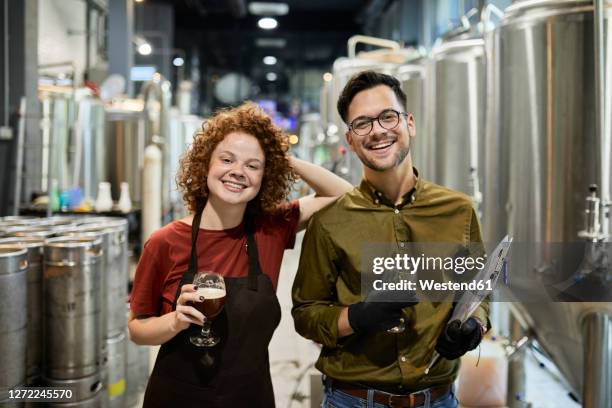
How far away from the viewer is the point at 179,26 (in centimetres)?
1426

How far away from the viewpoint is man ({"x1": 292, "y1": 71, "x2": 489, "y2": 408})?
1412mm

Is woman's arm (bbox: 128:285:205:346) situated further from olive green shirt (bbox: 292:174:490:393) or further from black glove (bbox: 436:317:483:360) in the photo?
black glove (bbox: 436:317:483:360)

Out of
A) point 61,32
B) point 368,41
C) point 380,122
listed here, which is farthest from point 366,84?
point 61,32

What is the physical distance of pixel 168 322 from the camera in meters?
1.43

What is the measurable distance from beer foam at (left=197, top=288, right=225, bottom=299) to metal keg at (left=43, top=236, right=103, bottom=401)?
3.77 feet

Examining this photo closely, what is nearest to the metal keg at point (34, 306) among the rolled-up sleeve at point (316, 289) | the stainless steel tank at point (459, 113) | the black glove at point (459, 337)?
the rolled-up sleeve at point (316, 289)

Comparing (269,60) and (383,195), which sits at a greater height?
(269,60)

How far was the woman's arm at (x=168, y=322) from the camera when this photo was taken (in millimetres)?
1326

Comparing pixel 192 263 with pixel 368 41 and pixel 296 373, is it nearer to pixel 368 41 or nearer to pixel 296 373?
pixel 296 373

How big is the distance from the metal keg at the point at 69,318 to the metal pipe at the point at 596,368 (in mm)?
1924

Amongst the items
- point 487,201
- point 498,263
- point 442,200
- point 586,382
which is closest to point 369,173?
point 442,200

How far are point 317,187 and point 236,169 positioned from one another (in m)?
0.35

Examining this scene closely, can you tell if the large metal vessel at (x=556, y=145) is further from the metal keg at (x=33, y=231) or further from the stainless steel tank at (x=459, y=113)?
the metal keg at (x=33, y=231)

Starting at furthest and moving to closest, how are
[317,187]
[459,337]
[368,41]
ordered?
1. [368,41]
2. [317,187]
3. [459,337]
